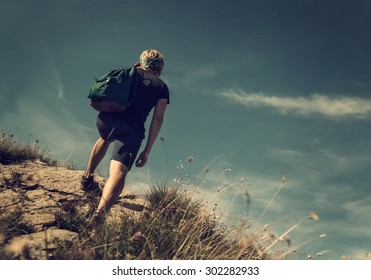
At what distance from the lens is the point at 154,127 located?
4969 mm

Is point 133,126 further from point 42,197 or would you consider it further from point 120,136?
point 42,197

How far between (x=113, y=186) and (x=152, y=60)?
1828mm

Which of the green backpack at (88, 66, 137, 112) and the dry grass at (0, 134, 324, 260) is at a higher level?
the green backpack at (88, 66, 137, 112)

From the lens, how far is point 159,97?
4.94 m

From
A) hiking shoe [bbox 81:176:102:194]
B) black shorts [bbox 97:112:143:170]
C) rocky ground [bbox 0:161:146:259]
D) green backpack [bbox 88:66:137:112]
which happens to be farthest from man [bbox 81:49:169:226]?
hiking shoe [bbox 81:176:102:194]

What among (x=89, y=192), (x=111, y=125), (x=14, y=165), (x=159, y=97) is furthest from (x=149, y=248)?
(x=14, y=165)

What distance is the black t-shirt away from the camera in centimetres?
470

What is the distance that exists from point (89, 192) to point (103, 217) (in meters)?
2.07

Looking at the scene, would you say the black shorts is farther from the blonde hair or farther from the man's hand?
the blonde hair

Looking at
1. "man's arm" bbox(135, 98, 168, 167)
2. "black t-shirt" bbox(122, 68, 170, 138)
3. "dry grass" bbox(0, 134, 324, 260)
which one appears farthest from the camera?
"man's arm" bbox(135, 98, 168, 167)

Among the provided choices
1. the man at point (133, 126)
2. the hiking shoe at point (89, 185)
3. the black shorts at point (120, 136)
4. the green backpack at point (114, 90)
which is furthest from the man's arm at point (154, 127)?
the hiking shoe at point (89, 185)

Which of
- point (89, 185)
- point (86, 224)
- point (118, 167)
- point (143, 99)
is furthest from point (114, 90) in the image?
point (89, 185)
